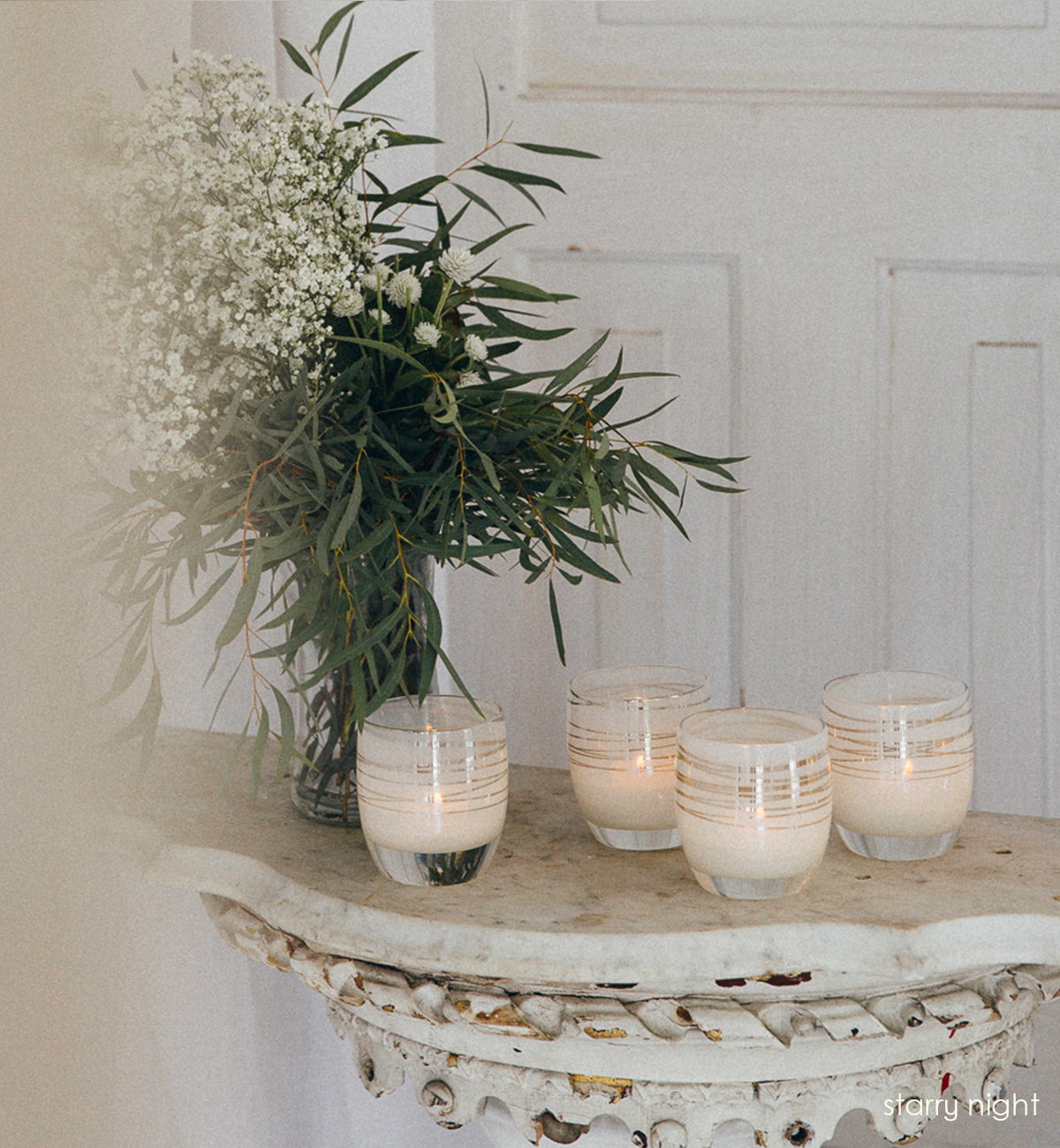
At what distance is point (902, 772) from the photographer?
74 centimetres

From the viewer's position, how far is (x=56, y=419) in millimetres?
439

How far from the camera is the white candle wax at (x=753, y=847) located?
675 mm

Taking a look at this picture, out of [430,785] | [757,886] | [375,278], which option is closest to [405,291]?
[375,278]

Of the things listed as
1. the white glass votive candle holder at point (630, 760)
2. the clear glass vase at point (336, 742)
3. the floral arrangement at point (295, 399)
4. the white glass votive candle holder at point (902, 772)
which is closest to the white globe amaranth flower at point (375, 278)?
the floral arrangement at point (295, 399)

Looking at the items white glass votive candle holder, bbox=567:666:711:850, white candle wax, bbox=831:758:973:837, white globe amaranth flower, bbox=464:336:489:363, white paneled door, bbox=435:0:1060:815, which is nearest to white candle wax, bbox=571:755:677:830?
white glass votive candle holder, bbox=567:666:711:850

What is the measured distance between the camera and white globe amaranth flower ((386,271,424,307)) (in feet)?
2.40

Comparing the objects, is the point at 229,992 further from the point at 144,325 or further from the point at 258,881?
the point at 144,325

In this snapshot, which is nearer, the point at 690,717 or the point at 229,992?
the point at 690,717

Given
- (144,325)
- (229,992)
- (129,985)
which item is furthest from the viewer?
(229,992)

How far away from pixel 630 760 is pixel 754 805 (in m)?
0.12

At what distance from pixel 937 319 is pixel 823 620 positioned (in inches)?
12.9

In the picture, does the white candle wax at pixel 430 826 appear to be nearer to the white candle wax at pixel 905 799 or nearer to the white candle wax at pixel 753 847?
the white candle wax at pixel 753 847

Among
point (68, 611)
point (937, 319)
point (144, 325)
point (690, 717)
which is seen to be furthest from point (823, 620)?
point (68, 611)

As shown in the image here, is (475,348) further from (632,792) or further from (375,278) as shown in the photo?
(632,792)
